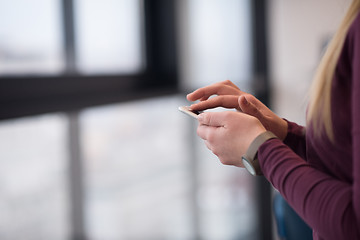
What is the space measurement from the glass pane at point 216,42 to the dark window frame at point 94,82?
0.53ft

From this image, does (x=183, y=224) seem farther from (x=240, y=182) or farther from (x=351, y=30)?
(x=351, y=30)

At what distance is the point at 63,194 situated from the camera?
1331 mm

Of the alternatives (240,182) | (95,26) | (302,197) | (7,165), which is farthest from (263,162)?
(240,182)

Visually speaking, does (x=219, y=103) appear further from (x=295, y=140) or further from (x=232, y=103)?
(x=295, y=140)

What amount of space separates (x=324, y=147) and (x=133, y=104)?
1.17m

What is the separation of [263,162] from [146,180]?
1.31 metres

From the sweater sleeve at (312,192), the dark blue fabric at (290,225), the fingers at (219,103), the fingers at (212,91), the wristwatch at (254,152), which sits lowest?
the dark blue fabric at (290,225)

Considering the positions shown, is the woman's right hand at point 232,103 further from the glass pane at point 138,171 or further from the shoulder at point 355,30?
the glass pane at point 138,171

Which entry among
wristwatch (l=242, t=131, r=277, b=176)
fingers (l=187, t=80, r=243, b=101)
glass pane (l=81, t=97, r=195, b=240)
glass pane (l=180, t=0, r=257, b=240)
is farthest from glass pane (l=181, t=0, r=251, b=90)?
wristwatch (l=242, t=131, r=277, b=176)

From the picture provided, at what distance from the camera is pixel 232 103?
74 cm

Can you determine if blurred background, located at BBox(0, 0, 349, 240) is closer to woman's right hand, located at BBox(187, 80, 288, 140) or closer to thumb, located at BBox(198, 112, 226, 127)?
woman's right hand, located at BBox(187, 80, 288, 140)

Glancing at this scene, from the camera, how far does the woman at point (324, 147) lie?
1.65 feet

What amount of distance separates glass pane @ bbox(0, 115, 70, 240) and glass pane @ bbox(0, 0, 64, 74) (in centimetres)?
22

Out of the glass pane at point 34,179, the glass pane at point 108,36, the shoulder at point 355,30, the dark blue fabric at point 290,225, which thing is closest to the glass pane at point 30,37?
the glass pane at point 108,36
